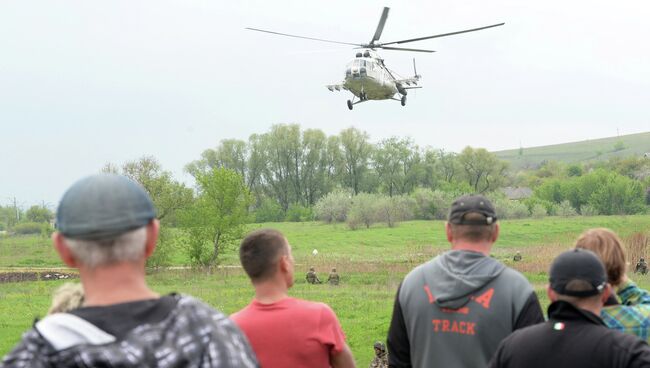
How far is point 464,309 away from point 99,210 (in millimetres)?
2584

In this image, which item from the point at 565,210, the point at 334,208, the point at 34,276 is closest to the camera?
the point at 34,276

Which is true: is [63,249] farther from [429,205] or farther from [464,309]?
A: [429,205]

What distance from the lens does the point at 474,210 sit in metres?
4.55

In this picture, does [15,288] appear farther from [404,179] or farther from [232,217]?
[404,179]

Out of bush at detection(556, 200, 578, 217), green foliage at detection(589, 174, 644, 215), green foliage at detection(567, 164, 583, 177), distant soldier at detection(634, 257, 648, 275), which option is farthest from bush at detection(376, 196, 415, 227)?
green foliage at detection(567, 164, 583, 177)

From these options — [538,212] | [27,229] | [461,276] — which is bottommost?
[538,212]

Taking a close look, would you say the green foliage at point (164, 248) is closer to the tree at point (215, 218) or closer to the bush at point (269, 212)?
the tree at point (215, 218)

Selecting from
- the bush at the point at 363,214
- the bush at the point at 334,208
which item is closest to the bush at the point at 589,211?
the bush at the point at 363,214

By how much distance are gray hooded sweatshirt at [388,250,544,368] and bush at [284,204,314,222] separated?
3811 inches

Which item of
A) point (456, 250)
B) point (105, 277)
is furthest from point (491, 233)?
point (105, 277)

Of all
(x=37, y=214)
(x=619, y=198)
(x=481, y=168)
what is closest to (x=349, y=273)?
(x=619, y=198)

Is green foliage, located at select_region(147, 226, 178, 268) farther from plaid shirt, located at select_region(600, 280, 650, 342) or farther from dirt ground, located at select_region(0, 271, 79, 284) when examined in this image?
plaid shirt, located at select_region(600, 280, 650, 342)

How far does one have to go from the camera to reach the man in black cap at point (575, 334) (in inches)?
140

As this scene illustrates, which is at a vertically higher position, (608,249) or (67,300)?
(67,300)
